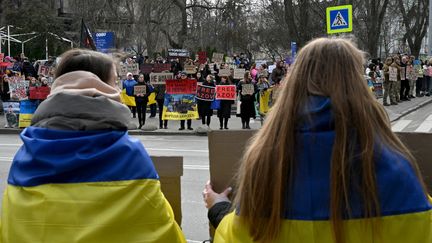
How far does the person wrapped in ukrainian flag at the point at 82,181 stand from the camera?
215 cm

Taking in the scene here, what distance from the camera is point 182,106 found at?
18328 millimetres

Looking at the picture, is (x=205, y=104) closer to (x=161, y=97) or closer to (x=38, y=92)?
(x=161, y=97)

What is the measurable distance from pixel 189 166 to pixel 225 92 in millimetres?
6904

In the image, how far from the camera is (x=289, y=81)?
6.55 ft

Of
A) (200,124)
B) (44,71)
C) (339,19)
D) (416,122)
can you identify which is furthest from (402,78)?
(44,71)

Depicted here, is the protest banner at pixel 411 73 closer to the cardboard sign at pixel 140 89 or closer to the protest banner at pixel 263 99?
the protest banner at pixel 263 99

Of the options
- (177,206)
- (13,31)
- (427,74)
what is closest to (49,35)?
(13,31)

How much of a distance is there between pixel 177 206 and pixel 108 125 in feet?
2.92

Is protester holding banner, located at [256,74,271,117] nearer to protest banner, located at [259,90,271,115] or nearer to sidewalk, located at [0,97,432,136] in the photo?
protest banner, located at [259,90,271,115]

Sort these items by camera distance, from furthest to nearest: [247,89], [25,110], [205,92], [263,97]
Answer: [25,110]
[263,97]
[205,92]
[247,89]

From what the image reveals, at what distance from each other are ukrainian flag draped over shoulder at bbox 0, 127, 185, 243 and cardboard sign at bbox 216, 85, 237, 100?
1578 centimetres

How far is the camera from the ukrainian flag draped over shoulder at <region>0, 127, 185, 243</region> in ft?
7.04

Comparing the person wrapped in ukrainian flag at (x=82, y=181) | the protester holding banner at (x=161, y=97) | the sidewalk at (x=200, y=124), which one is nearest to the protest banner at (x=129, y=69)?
the sidewalk at (x=200, y=124)

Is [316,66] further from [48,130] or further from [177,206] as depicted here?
[177,206]
